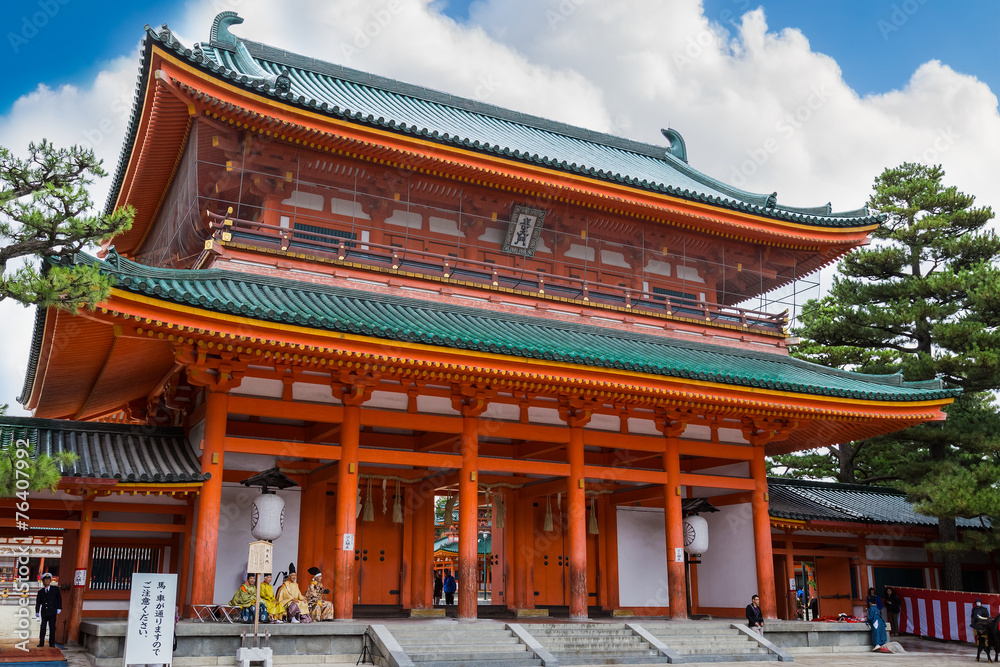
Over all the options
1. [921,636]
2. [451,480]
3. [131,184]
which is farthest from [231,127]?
[921,636]

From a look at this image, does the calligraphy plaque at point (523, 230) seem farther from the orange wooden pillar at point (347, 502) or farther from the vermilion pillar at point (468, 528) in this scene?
the orange wooden pillar at point (347, 502)

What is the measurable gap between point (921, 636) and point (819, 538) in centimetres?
350

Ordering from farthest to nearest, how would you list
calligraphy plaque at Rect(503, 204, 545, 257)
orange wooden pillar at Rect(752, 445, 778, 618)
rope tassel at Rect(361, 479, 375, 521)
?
1. calligraphy plaque at Rect(503, 204, 545, 257)
2. orange wooden pillar at Rect(752, 445, 778, 618)
3. rope tassel at Rect(361, 479, 375, 521)

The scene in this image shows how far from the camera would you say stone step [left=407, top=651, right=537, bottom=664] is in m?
13.1

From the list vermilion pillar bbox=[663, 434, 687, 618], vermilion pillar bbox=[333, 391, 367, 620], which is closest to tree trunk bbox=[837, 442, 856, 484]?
vermilion pillar bbox=[663, 434, 687, 618]

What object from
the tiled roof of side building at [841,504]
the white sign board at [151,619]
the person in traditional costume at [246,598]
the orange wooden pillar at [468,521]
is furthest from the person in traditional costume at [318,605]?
the tiled roof of side building at [841,504]

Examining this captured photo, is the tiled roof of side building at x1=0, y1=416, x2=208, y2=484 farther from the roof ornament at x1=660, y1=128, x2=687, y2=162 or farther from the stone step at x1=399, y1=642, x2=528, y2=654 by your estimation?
the roof ornament at x1=660, y1=128, x2=687, y2=162

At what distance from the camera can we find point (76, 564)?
1389 centimetres

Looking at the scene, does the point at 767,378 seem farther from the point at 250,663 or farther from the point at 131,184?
the point at 131,184

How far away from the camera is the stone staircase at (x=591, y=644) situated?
48.0ft

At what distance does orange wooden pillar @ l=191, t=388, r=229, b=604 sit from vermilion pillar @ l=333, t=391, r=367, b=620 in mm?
2066

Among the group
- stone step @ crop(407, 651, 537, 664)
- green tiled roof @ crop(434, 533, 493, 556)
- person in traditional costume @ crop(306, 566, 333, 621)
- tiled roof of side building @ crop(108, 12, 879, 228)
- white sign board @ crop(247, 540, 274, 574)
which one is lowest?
stone step @ crop(407, 651, 537, 664)

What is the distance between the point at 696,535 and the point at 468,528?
5.45 m

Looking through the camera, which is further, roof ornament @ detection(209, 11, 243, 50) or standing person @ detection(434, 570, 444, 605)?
standing person @ detection(434, 570, 444, 605)
